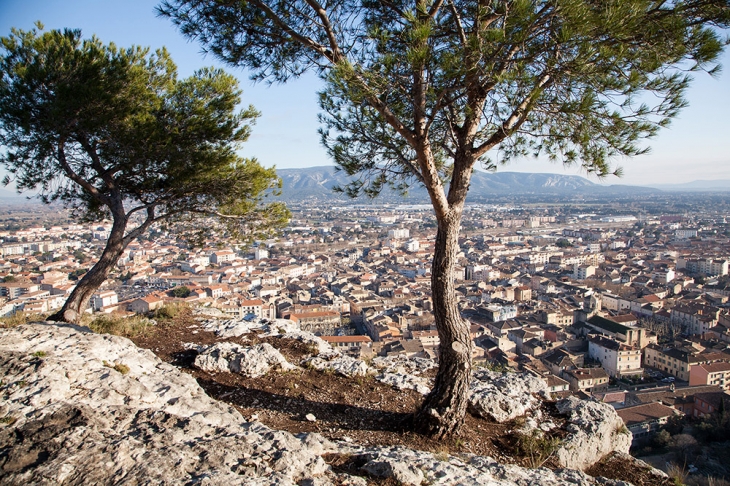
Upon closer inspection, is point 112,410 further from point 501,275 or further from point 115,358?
point 501,275

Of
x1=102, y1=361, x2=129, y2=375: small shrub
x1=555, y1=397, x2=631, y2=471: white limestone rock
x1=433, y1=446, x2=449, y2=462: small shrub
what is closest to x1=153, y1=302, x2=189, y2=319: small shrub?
x1=102, y1=361, x2=129, y2=375: small shrub

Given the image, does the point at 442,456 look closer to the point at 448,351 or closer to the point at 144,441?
the point at 448,351

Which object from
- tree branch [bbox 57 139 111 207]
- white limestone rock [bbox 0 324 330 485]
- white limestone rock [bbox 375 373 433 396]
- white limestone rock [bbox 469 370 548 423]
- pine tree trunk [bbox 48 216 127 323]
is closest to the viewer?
white limestone rock [bbox 0 324 330 485]

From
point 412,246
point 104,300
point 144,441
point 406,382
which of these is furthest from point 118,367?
point 412,246

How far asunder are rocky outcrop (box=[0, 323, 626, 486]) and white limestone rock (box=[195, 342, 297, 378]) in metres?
1.06

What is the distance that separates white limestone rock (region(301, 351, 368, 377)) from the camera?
16.0ft

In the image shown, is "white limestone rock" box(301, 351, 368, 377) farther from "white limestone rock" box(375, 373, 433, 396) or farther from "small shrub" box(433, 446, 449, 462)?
"small shrub" box(433, 446, 449, 462)

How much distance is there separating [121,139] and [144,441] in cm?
423

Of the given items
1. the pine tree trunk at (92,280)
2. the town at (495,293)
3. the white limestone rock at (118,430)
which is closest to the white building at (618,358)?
the town at (495,293)

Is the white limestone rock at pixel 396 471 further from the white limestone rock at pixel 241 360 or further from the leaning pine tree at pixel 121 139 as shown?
the leaning pine tree at pixel 121 139

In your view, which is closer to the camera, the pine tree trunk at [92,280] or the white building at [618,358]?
the pine tree trunk at [92,280]

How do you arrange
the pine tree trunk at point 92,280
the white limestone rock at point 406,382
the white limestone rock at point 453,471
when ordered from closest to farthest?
the white limestone rock at point 453,471, the white limestone rock at point 406,382, the pine tree trunk at point 92,280

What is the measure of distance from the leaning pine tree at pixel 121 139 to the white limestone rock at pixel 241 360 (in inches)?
69.4

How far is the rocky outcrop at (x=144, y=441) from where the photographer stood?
6.89 ft
